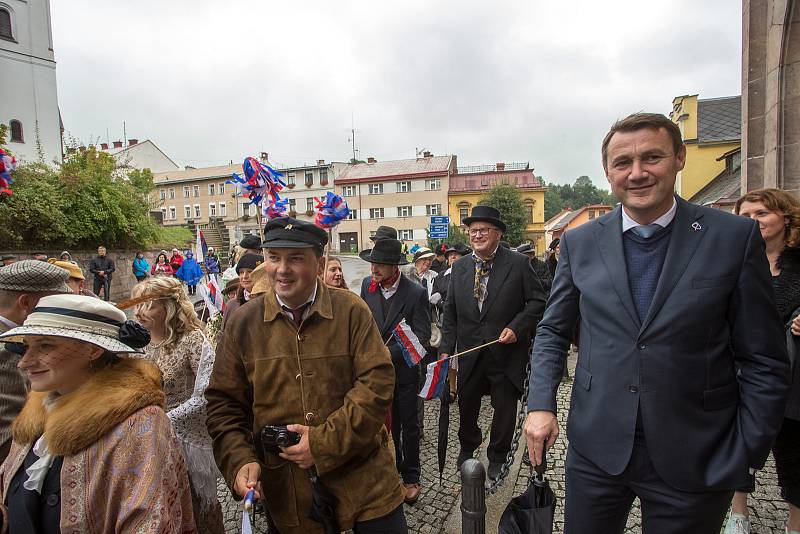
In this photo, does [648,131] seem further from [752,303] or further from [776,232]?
[776,232]

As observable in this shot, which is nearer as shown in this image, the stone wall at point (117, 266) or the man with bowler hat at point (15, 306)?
the man with bowler hat at point (15, 306)

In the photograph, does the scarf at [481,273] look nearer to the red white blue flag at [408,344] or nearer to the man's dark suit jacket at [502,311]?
the man's dark suit jacket at [502,311]

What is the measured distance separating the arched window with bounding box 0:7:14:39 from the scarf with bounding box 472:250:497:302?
39.7 m

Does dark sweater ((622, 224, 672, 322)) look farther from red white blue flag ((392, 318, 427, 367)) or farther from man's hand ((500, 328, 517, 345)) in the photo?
red white blue flag ((392, 318, 427, 367))

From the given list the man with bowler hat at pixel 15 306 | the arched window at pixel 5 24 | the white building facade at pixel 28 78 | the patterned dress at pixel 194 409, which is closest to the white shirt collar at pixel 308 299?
the patterned dress at pixel 194 409

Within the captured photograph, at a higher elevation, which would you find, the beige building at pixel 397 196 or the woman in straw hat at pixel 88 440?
the beige building at pixel 397 196

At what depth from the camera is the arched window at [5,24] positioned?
28906 mm

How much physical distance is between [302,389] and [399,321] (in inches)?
77.7

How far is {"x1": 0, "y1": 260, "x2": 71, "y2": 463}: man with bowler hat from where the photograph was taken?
2.34m

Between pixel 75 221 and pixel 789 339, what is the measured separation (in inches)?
791

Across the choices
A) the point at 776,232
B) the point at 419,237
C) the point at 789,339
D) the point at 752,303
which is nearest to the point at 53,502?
the point at 752,303

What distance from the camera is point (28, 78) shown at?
30.3 meters

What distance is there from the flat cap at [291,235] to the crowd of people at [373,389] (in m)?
0.01

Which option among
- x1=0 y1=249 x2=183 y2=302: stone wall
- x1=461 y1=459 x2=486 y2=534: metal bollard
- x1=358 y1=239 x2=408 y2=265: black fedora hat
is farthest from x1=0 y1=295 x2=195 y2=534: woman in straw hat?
x1=0 y1=249 x2=183 y2=302: stone wall
